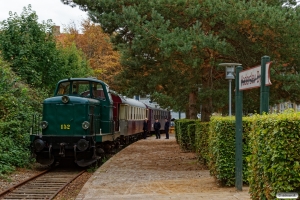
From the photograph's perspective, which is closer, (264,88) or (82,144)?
(264,88)

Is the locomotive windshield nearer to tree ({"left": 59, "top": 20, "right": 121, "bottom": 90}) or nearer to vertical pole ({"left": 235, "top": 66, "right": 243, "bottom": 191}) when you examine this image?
Result: vertical pole ({"left": 235, "top": 66, "right": 243, "bottom": 191})

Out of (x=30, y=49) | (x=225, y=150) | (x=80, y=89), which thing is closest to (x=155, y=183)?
(x=225, y=150)

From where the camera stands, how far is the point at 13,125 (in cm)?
1986

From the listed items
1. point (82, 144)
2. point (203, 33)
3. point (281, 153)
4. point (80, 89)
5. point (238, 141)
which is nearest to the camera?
point (281, 153)

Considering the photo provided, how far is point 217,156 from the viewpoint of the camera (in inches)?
501

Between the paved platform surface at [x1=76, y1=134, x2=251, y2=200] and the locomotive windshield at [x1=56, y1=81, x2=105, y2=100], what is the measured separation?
8.99 ft

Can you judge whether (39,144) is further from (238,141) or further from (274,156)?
(274,156)

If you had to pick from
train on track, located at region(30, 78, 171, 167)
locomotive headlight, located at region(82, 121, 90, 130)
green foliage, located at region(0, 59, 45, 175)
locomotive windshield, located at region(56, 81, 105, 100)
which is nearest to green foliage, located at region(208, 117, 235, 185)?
train on track, located at region(30, 78, 171, 167)

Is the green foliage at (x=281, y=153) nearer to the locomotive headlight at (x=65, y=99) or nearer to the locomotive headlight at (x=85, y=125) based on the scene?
the locomotive headlight at (x=85, y=125)

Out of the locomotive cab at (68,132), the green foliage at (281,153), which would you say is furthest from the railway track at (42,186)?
the green foliage at (281,153)

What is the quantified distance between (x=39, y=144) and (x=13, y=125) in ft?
7.71

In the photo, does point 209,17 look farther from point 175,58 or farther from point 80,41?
point 80,41

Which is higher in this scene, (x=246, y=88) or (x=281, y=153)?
(x=246, y=88)

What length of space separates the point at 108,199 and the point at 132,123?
21557 millimetres
